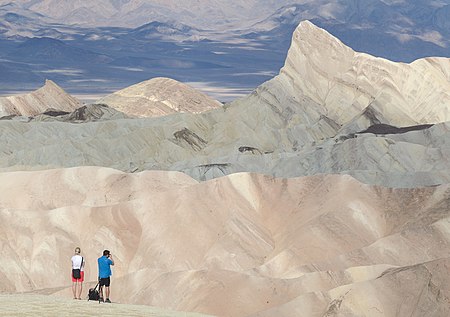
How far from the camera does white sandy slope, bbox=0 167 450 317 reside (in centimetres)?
5650

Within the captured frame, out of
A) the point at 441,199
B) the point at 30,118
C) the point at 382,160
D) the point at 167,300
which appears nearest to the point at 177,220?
the point at 167,300

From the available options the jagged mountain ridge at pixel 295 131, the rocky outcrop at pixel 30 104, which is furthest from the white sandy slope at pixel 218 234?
the rocky outcrop at pixel 30 104

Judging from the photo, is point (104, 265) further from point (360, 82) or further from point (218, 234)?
point (360, 82)

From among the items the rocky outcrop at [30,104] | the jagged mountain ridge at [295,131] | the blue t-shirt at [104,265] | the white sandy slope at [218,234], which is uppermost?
the blue t-shirt at [104,265]

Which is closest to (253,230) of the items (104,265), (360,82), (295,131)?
(104,265)

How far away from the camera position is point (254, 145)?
14362 cm

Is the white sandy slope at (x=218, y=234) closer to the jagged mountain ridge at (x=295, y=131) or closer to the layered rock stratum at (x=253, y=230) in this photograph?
the layered rock stratum at (x=253, y=230)

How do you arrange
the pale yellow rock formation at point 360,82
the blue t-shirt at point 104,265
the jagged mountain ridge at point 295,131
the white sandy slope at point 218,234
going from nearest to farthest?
1. the blue t-shirt at point 104,265
2. the white sandy slope at point 218,234
3. the jagged mountain ridge at point 295,131
4. the pale yellow rock formation at point 360,82

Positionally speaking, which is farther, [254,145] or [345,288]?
[254,145]

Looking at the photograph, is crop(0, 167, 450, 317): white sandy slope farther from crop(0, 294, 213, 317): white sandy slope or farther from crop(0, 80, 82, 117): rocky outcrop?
crop(0, 80, 82, 117): rocky outcrop

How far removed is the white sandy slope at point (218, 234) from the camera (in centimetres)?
5650

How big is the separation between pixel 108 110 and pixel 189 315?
5599 inches

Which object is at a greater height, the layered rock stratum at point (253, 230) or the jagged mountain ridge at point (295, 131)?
the layered rock stratum at point (253, 230)

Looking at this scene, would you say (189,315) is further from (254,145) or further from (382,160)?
(254,145)
